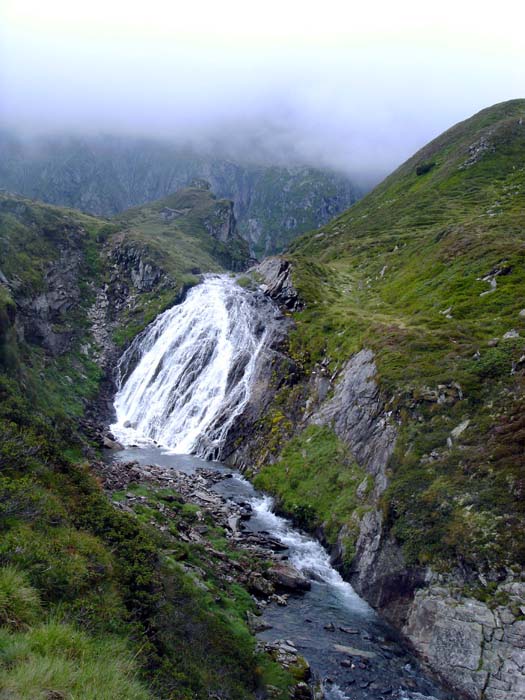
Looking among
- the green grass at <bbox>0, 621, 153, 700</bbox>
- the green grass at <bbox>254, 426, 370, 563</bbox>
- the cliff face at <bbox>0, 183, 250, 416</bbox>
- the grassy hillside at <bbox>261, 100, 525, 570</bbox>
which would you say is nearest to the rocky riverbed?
the green grass at <bbox>254, 426, 370, 563</bbox>

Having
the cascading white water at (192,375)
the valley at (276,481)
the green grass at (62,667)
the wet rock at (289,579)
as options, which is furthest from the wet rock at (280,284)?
the green grass at (62,667)

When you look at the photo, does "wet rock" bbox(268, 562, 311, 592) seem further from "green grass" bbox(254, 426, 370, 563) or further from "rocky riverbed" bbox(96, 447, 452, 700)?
"green grass" bbox(254, 426, 370, 563)

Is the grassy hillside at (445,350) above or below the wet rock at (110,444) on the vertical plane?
above

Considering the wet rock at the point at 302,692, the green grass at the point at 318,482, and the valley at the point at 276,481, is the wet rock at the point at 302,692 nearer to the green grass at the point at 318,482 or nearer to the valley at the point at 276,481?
the valley at the point at 276,481

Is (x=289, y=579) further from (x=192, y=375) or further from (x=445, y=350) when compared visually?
(x=192, y=375)

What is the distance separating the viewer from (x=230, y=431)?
3938 centimetres

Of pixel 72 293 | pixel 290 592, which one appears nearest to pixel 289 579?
pixel 290 592

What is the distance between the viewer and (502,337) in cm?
2838

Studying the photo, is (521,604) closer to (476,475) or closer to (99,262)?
(476,475)

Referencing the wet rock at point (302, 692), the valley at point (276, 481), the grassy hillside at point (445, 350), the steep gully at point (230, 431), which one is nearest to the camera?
the valley at point (276, 481)

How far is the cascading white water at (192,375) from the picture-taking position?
41644 millimetres

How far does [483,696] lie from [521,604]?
3.08m

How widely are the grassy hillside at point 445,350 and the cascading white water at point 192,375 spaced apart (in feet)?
23.0

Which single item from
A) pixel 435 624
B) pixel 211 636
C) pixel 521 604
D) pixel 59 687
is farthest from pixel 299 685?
pixel 59 687
